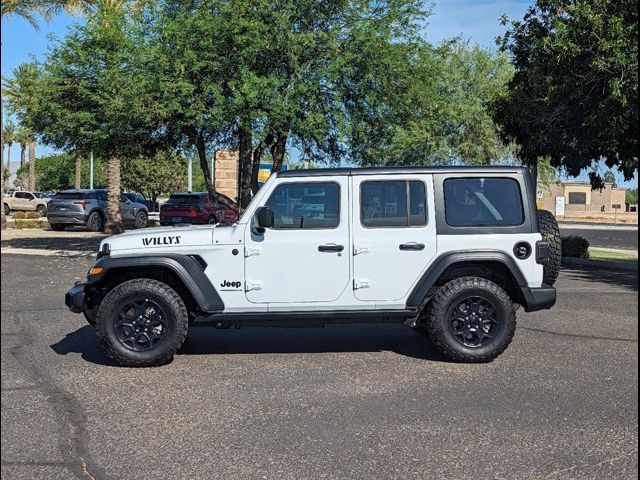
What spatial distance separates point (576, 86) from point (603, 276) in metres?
4.15

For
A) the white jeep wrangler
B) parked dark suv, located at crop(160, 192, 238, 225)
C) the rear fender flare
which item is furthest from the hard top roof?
parked dark suv, located at crop(160, 192, 238, 225)

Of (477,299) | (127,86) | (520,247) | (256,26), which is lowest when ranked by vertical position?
(477,299)

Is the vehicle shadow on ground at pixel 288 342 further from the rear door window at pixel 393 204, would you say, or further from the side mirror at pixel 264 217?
the side mirror at pixel 264 217

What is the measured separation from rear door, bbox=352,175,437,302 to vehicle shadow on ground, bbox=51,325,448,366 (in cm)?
91

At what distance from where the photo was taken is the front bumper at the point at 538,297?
278 inches

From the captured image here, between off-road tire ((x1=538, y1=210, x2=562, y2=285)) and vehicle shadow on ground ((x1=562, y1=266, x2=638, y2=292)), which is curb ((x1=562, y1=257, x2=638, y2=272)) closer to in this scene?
vehicle shadow on ground ((x1=562, y1=266, x2=638, y2=292))

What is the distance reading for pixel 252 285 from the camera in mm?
6922

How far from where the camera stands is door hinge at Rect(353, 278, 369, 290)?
700cm

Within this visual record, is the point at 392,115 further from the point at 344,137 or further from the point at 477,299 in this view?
the point at 477,299

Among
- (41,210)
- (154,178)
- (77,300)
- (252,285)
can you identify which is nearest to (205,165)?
(77,300)

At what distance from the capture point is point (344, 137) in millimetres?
17172

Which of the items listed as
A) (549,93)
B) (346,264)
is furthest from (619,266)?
(346,264)

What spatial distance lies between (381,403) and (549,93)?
1101 cm

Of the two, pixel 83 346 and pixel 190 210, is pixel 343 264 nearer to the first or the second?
pixel 83 346
